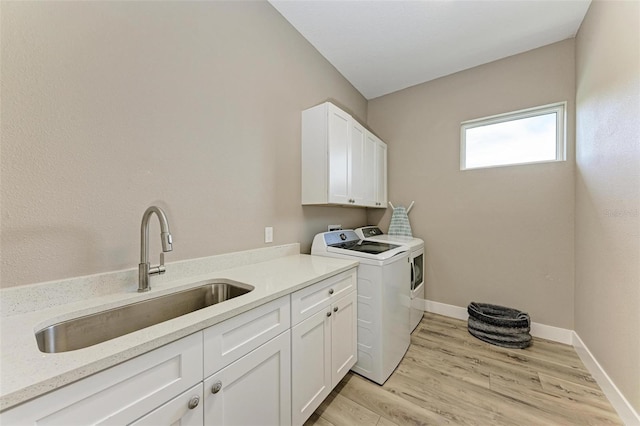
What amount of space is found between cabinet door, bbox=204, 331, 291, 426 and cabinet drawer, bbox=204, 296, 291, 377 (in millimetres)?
30

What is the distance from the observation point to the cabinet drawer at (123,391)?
495 mm

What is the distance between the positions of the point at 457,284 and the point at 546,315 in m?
0.75

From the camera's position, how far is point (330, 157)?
76.7 inches

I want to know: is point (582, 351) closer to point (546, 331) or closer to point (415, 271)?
point (546, 331)

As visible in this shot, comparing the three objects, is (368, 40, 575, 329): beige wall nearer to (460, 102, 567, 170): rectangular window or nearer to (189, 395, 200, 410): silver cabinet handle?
(460, 102, 567, 170): rectangular window

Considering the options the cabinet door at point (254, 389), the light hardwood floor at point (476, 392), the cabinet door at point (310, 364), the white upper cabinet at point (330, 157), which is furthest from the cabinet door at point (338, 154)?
the light hardwood floor at point (476, 392)

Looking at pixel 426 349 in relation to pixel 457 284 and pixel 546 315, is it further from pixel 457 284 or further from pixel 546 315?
pixel 546 315

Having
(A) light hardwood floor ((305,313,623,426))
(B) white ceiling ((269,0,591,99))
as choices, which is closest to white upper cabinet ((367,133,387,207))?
(B) white ceiling ((269,0,591,99))

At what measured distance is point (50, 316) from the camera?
2.60 ft

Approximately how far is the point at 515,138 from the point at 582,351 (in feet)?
6.45

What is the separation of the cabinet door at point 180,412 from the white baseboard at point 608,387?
208cm

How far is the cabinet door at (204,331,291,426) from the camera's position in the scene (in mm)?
817

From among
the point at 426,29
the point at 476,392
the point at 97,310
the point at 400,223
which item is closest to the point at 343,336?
the point at 476,392

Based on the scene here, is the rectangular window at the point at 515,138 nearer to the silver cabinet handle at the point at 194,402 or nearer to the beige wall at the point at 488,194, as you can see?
the beige wall at the point at 488,194
